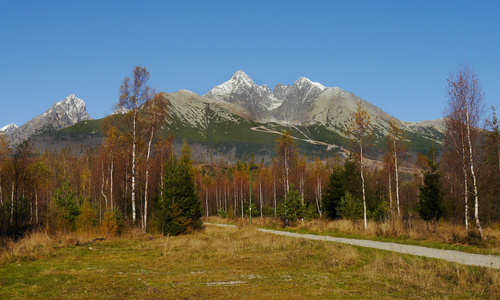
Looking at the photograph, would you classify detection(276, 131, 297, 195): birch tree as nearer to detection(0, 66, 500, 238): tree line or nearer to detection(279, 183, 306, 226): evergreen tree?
detection(0, 66, 500, 238): tree line

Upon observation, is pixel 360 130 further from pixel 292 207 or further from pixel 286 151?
pixel 286 151

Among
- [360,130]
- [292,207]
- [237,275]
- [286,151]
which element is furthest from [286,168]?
[237,275]

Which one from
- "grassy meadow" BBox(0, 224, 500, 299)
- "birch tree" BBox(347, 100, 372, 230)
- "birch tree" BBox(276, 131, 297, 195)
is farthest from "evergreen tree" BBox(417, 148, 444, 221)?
"grassy meadow" BBox(0, 224, 500, 299)

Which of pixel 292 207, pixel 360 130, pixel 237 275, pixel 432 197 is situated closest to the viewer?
pixel 237 275

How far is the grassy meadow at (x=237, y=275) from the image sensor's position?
9.44 metres

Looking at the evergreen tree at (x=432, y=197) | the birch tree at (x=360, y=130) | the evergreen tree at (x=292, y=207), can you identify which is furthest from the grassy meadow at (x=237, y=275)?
the evergreen tree at (x=432, y=197)

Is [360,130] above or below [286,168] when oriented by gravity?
above

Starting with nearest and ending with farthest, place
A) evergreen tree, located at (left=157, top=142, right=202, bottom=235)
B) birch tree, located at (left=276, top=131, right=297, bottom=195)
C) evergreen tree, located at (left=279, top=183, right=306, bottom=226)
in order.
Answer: evergreen tree, located at (left=157, top=142, right=202, bottom=235), evergreen tree, located at (left=279, top=183, right=306, bottom=226), birch tree, located at (left=276, top=131, right=297, bottom=195)

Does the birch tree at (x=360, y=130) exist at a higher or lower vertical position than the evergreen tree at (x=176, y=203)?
higher

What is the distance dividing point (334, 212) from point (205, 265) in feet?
112

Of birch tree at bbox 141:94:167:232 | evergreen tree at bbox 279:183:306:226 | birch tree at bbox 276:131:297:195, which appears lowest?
evergreen tree at bbox 279:183:306:226

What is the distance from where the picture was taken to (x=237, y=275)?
1249 centimetres

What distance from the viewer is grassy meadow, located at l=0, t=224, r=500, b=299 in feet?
31.0

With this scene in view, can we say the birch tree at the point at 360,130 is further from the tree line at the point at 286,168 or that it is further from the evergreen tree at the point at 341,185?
the evergreen tree at the point at 341,185
